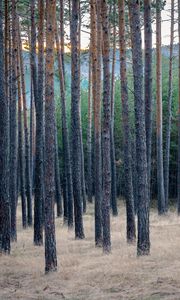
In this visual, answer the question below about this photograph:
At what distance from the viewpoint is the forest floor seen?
31.8 feet

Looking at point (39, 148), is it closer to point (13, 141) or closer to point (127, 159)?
point (13, 141)

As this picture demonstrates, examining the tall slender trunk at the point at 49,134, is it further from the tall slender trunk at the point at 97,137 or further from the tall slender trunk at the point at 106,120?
the tall slender trunk at the point at 97,137

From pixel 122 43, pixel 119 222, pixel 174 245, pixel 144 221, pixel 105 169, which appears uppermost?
pixel 122 43

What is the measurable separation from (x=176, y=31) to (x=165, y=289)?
19.3 m

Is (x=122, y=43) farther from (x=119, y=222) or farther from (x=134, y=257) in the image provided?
(x=119, y=222)

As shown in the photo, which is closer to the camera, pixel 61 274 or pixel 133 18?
pixel 61 274

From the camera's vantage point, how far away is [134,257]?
1270 centimetres

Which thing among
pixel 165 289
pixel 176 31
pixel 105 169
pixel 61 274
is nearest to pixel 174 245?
pixel 105 169

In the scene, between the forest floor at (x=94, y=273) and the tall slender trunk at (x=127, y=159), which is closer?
the forest floor at (x=94, y=273)

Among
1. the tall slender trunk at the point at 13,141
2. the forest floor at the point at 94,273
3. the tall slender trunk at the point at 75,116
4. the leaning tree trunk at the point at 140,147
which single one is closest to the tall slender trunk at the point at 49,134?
the forest floor at the point at 94,273

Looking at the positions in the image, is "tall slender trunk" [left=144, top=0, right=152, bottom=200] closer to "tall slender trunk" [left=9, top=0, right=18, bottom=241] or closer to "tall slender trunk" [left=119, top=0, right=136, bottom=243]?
"tall slender trunk" [left=119, top=0, right=136, bottom=243]

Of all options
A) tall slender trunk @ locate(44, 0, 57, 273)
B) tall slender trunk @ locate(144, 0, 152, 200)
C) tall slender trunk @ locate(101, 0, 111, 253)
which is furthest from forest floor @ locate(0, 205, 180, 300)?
tall slender trunk @ locate(144, 0, 152, 200)

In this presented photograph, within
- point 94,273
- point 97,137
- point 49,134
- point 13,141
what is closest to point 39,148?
point 13,141

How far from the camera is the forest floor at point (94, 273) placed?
969 cm
